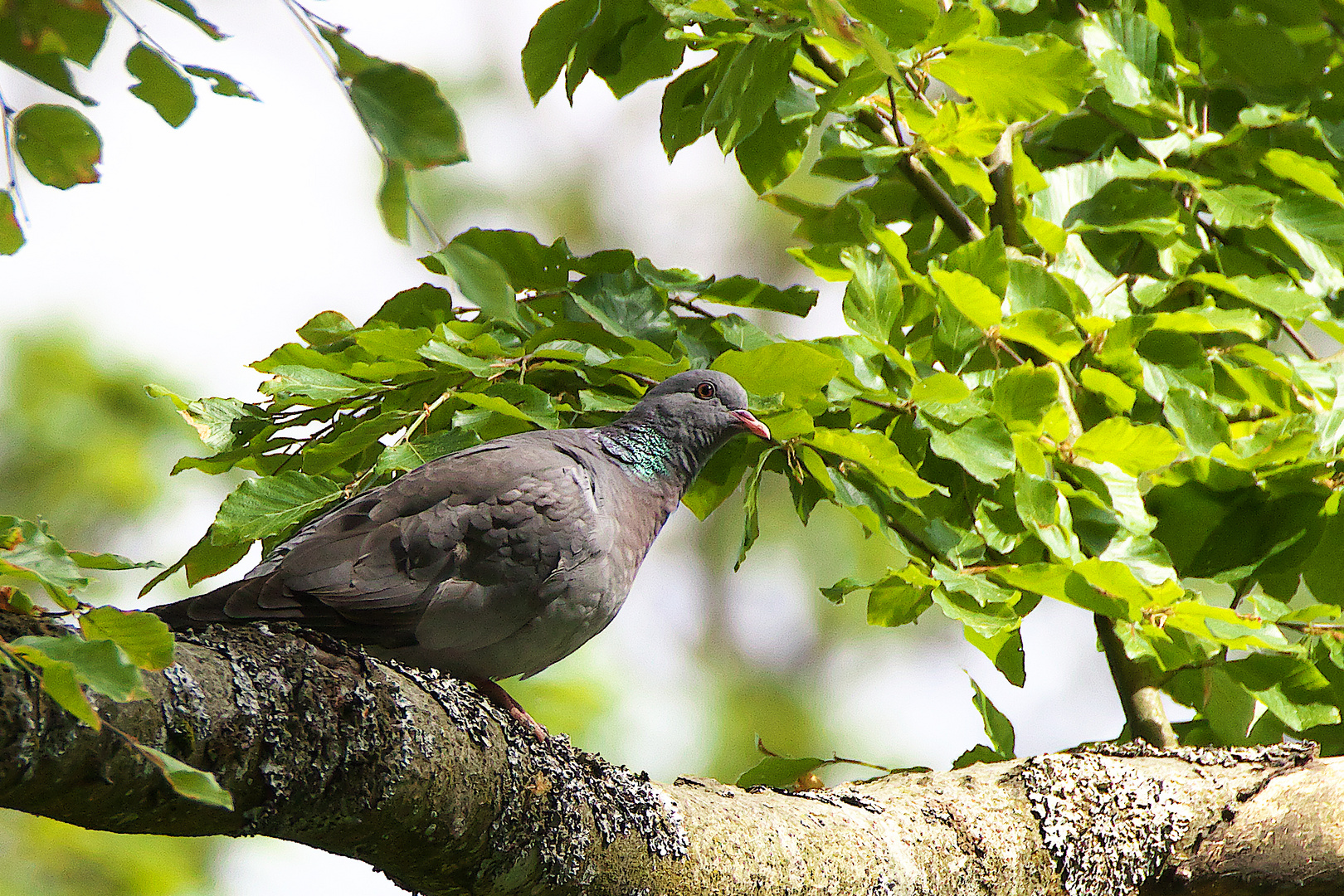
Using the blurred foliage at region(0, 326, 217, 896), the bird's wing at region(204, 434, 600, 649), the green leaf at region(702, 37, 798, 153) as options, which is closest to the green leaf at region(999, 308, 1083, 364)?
the green leaf at region(702, 37, 798, 153)

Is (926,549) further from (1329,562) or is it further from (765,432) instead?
(1329,562)

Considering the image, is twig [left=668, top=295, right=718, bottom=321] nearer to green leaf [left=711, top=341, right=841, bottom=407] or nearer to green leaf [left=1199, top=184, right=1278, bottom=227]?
green leaf [left=711, top=341, right=841, bottom=407]

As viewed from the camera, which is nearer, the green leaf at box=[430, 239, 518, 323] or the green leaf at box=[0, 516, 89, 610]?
the green leaf at box=[430, 239, 518, 323]

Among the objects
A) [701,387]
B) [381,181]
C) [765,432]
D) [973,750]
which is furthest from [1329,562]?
[381,181]

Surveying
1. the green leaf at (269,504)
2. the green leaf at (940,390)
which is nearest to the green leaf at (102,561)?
the green leaf at (269,504)

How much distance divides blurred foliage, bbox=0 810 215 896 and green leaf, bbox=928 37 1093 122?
5483 millimetres

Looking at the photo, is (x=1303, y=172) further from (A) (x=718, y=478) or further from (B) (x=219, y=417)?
(B) (x=219, y=417)

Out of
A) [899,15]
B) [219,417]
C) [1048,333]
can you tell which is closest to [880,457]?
[1048,333]

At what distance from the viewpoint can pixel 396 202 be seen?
0.66 m

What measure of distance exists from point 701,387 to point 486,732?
43.4 inches

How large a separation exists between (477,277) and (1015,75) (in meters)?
1.79

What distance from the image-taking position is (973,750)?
2553 mm

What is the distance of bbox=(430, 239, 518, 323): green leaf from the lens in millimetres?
674

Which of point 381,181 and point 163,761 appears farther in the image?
point 163,761
